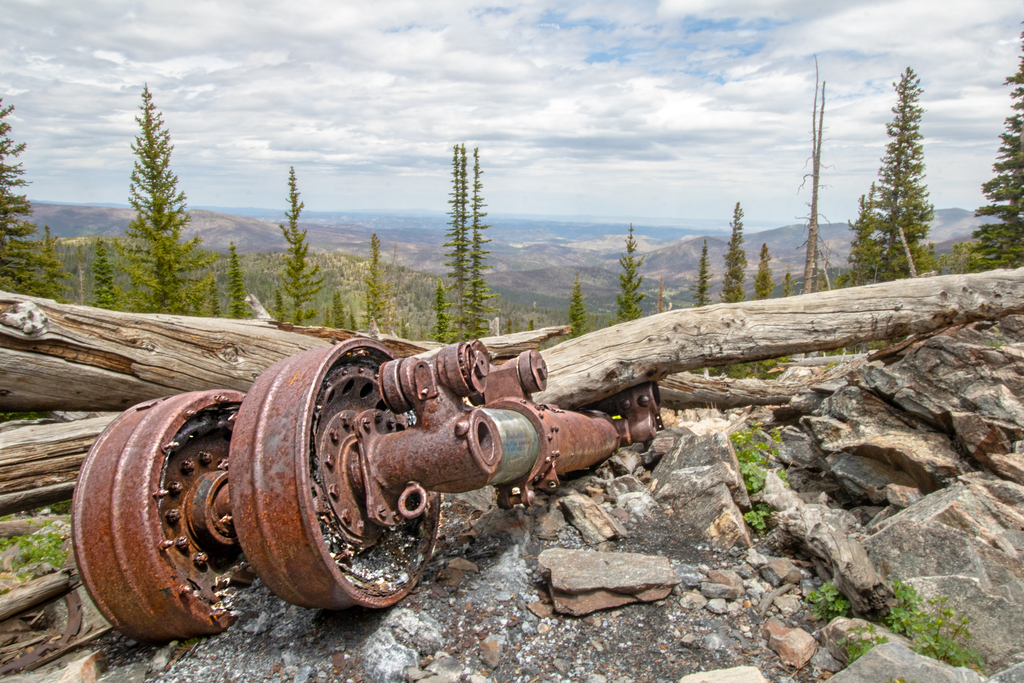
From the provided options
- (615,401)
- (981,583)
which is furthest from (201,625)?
(615,401)

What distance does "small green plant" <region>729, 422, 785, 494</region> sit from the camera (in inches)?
201

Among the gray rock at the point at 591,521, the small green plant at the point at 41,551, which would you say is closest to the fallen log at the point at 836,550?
the gray rock at the point at 591,521

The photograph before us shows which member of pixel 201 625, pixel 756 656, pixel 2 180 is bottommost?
pixel 756 656

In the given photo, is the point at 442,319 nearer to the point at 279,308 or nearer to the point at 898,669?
the point at 279,308

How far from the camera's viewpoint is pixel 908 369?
620 cm

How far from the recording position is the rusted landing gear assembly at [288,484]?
2.62 m

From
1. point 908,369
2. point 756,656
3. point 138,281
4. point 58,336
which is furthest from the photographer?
point 138,281

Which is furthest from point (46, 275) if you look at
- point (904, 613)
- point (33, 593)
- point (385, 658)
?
point (904, 613)

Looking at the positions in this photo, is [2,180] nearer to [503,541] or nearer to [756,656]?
[503,541]

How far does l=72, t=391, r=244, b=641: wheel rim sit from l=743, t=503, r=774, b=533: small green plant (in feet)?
12.5

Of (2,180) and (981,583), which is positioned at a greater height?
(2,180)

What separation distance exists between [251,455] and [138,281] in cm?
3510

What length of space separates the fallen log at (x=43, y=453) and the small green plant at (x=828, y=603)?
528 cm

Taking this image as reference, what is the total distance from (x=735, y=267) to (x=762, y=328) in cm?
4903
